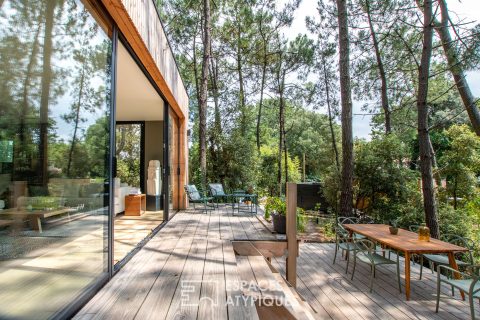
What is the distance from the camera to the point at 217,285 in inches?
86.0

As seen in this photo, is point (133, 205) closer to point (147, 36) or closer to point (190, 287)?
point (147, 36)

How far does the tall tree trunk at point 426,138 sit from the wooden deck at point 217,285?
1.42 metres

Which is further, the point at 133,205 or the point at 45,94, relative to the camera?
the point at 133,205

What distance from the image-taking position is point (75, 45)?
1.78 metres

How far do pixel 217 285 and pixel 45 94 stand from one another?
5.34 ft

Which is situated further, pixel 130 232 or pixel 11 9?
pixel 130 232

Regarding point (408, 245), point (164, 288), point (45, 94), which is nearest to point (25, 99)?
point (45, 94)

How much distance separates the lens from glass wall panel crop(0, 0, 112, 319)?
1.19m

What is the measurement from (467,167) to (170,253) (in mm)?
8033

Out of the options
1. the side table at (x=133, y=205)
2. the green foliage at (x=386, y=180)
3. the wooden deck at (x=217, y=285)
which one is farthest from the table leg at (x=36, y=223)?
the green foliage at (x=386, y=180)

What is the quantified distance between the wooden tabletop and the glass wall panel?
9.68 ft

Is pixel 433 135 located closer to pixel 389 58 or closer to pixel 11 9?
pixel 389 58

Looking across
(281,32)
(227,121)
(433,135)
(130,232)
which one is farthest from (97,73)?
(433,135)

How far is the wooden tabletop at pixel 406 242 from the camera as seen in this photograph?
3.12 meters
